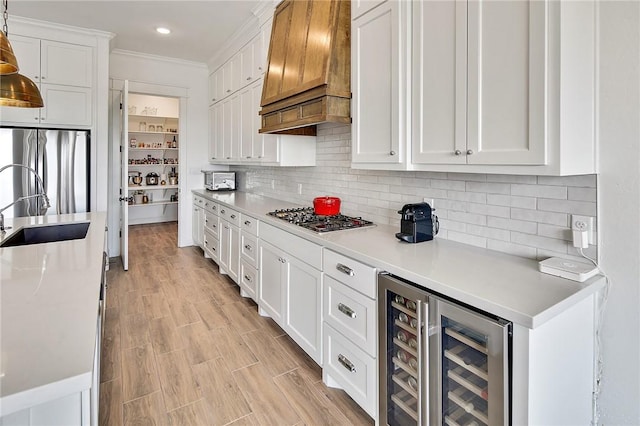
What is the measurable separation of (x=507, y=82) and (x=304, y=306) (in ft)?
5.47

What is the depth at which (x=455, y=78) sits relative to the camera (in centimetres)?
153

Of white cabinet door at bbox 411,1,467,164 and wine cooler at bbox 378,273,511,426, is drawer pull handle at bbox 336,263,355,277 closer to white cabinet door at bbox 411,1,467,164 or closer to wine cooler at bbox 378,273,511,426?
wine cooler at bbox 378,273,511,426

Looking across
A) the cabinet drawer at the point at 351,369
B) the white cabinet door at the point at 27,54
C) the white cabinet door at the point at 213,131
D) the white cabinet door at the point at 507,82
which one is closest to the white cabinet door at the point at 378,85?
the white cabinet door at the point at 507,82

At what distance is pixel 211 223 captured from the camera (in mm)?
4367

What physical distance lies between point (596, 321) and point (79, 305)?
1.92m

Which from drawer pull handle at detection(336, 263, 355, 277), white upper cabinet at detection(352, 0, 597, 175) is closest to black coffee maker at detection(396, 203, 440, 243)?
white upper cabinet at detection(352, 0, 597, 175)

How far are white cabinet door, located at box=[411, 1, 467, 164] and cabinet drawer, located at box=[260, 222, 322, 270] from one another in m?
0.78

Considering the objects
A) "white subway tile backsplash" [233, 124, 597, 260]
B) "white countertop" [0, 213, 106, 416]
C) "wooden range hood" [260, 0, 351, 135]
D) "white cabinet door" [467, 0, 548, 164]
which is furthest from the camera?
"wooden range hood" [260, 0, 351, 135]

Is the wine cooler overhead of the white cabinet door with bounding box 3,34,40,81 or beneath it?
beneath

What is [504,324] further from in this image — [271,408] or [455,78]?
[271,408]

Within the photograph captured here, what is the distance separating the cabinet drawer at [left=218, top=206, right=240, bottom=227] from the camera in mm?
3412

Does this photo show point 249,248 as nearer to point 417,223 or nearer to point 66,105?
point 417,223

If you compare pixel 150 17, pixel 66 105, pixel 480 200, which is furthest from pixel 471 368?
pixel 66 105

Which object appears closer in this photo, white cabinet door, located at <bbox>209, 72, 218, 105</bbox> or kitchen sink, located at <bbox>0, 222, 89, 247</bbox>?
kitchen sink, located at <bbox>0, 222, 89, 247</bbox>
